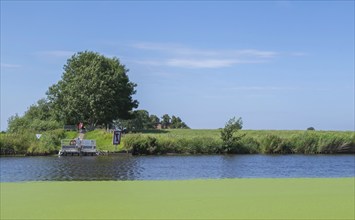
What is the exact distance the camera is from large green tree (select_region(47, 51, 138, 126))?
201 ft

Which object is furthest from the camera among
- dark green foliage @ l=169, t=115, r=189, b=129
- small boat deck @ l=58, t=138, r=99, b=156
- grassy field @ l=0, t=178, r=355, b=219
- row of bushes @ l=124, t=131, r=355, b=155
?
dark green foliage @ l=169, t=115, r=189, b=129

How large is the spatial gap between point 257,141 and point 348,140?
34.1ft

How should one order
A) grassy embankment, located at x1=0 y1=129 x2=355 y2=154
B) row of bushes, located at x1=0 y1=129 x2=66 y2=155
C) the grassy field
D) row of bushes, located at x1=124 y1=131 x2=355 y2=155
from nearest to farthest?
the grassy field → row of bushes, located at x1=0 y1=129 x2=66 y2=155 → grassy embankment, located at x1=0 y1=129 x2=355 y2=154 → row of bushes, located at x1=124 y1=131 x2=355 y2=155

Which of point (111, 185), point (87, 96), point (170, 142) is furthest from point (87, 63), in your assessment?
point (111, 185)

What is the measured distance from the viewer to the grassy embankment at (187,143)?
44031mm

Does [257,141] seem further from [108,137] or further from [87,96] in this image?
[87,96]

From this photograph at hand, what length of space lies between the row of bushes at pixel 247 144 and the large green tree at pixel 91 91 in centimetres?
1569

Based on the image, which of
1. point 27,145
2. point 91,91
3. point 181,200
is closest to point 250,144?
point 27,145

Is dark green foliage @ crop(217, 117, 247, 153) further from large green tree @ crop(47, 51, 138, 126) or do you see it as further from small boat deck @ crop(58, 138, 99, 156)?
large green tree @ crop(47, 51, 138, 126)

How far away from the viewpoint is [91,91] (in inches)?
2422

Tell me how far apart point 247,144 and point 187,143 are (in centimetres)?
639

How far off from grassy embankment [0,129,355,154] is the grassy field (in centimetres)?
3046

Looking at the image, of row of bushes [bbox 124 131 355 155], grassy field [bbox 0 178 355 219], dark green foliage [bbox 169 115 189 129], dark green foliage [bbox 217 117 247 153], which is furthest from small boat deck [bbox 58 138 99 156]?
dark green foliage [bbox 169 115 189 129]

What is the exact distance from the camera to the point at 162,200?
35.2 feet
